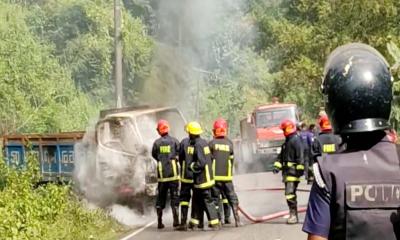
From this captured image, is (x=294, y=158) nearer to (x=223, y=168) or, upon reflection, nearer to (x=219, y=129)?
(x=223, y=168)

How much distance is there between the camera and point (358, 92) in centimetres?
337

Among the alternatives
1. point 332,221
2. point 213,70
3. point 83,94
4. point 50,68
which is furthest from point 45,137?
point 213,70

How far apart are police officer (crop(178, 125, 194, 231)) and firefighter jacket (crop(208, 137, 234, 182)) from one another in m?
0.39

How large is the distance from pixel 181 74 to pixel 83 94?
5.52 meters

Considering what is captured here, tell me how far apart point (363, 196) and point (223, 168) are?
9461 mm

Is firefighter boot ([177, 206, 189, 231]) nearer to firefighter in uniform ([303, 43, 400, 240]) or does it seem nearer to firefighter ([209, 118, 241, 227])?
firefighter ([209, 118, 241, 227])

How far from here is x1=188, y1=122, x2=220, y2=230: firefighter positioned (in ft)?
40.5

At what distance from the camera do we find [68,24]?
45000 mm

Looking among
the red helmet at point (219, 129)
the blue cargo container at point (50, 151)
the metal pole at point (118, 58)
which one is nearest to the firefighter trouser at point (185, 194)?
the red helmet at point (219, 129)

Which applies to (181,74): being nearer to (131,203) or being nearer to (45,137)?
(45,137)

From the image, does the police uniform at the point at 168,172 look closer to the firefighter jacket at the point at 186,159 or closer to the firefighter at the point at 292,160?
the firefighter jacket at the point at 186,159

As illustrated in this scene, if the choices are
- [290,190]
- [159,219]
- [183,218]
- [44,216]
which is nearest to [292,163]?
[290,190]

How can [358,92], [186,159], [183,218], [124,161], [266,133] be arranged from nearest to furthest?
[358,92]
[186,159]
[183,218]
[124,161]
[266,133]

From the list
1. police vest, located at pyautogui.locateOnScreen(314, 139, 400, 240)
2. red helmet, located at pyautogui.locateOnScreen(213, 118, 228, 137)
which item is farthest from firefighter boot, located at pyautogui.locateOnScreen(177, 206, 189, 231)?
police vest, located at pyautogui.locateOnScreen(314, 139, 400, 240)
